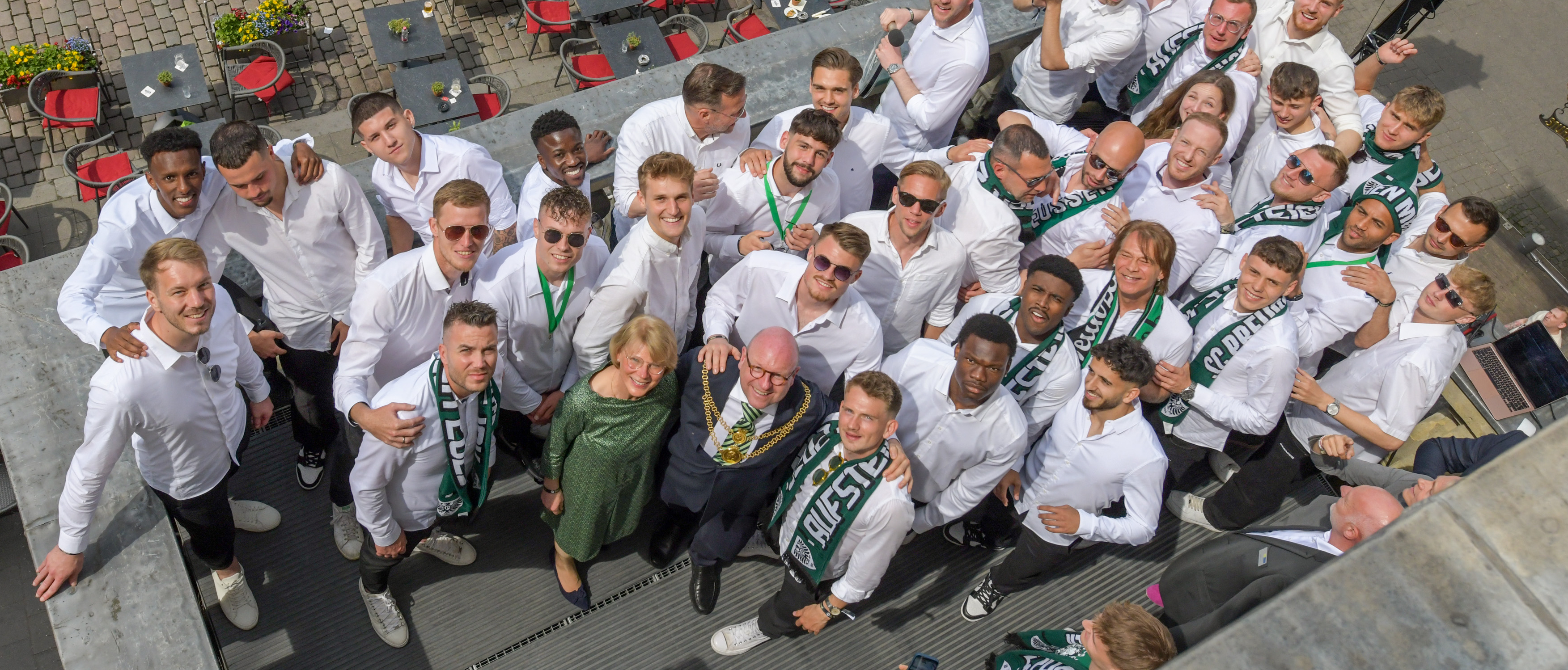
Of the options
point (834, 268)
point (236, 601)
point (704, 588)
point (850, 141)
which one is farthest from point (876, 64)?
point (236, 601)

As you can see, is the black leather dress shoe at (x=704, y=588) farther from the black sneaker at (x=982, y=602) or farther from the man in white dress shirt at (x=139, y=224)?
the man in white dress shirt at (x=139, y=224)

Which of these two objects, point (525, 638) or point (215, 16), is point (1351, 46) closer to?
point (525, 638)

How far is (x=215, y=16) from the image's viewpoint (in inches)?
435

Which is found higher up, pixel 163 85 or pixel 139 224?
pixel 139 224

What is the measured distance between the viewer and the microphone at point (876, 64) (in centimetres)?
625

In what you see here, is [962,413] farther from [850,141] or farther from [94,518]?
[94,518]

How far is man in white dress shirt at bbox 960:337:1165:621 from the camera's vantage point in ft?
14.4

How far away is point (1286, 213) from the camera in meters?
5.67

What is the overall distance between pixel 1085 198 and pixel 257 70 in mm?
9175

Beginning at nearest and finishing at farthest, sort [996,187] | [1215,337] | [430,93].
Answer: [1215,337] < [996,187] < [430,93]

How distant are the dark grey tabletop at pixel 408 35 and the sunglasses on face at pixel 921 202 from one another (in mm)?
7493

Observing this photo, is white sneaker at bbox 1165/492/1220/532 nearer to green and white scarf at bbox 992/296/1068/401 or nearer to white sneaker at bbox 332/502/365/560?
green and white scarf at bbox 992/296/1068/401

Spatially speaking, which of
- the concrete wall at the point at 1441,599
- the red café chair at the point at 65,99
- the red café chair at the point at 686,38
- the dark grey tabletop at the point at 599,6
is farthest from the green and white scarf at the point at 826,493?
the red café chair at the point at 65,99

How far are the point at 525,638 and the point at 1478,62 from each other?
12.9 meters
